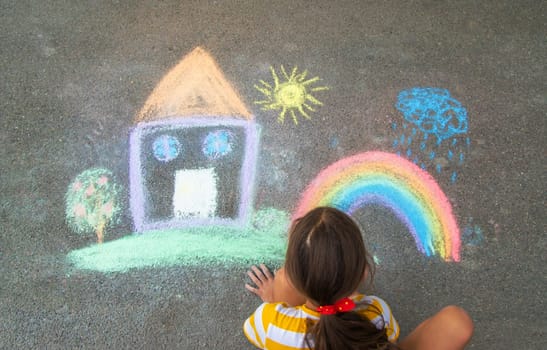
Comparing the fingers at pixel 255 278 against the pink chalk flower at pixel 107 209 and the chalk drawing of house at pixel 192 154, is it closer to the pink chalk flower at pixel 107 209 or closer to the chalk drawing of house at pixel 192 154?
the chalk drawing of house at pixel 192 154

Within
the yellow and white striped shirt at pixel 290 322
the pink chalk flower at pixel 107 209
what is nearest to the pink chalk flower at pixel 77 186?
the pink chalk flower at pixel 107 209

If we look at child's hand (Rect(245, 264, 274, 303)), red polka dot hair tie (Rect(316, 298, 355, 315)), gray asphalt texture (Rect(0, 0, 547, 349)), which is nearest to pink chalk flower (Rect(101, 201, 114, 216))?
gray asphalt texture (Rect(0, 0, 547, 349))

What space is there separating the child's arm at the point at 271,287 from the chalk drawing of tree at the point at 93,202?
2.86 feet

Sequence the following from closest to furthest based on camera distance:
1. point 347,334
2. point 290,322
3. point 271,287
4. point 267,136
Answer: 1. point 347,334
2. point 290,322
3. point 271,287
4. point 267,136

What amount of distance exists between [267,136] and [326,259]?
125cm

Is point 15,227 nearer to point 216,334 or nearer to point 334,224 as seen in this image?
point 216,334

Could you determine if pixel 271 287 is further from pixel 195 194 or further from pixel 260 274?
pixel 195 194

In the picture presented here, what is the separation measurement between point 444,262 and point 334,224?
1.16 meters

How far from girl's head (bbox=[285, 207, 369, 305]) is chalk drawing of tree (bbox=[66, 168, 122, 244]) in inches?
52.9

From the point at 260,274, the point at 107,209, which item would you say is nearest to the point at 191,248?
the point at 260,274

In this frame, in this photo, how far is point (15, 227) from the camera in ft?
7.53

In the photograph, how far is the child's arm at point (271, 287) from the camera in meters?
2.07

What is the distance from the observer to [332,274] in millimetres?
1363

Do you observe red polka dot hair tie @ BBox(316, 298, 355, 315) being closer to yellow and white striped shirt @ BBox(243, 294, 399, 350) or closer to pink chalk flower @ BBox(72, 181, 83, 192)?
yellow and white striped shirt @ BBox(243, 294, 399, 350)
